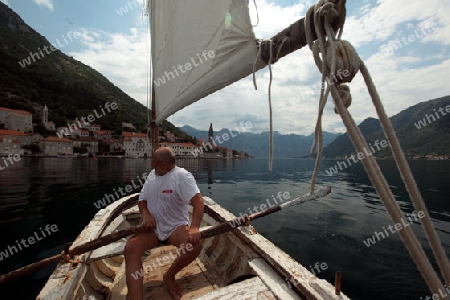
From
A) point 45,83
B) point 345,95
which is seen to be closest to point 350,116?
point 345,95

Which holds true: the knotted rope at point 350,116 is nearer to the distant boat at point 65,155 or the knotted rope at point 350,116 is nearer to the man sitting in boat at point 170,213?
the man sitting in boat at point 170,213

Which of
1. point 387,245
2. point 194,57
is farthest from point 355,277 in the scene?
point 194,57

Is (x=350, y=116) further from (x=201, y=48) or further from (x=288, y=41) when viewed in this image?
(x=201, y=48)

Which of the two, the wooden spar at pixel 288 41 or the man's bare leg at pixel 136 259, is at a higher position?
the wooden spar at pixel 288 41

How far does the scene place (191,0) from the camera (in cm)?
356

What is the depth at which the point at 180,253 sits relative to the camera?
326 cm

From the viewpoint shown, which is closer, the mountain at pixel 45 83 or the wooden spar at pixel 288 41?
the wooden spar at pixel 288 41

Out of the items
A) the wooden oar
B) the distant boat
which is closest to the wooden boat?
the wooden oar

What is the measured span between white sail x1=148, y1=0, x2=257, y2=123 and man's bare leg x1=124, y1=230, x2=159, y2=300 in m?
2.41

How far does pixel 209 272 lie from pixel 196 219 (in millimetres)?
1874

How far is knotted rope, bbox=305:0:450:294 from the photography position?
1.33 metres

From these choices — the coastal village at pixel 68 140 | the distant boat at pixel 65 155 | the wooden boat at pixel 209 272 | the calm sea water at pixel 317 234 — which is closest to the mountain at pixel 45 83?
the coastal village at pixel 68 140

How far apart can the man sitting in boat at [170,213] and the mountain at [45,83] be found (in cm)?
12258

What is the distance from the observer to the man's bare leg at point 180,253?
3219 mm
